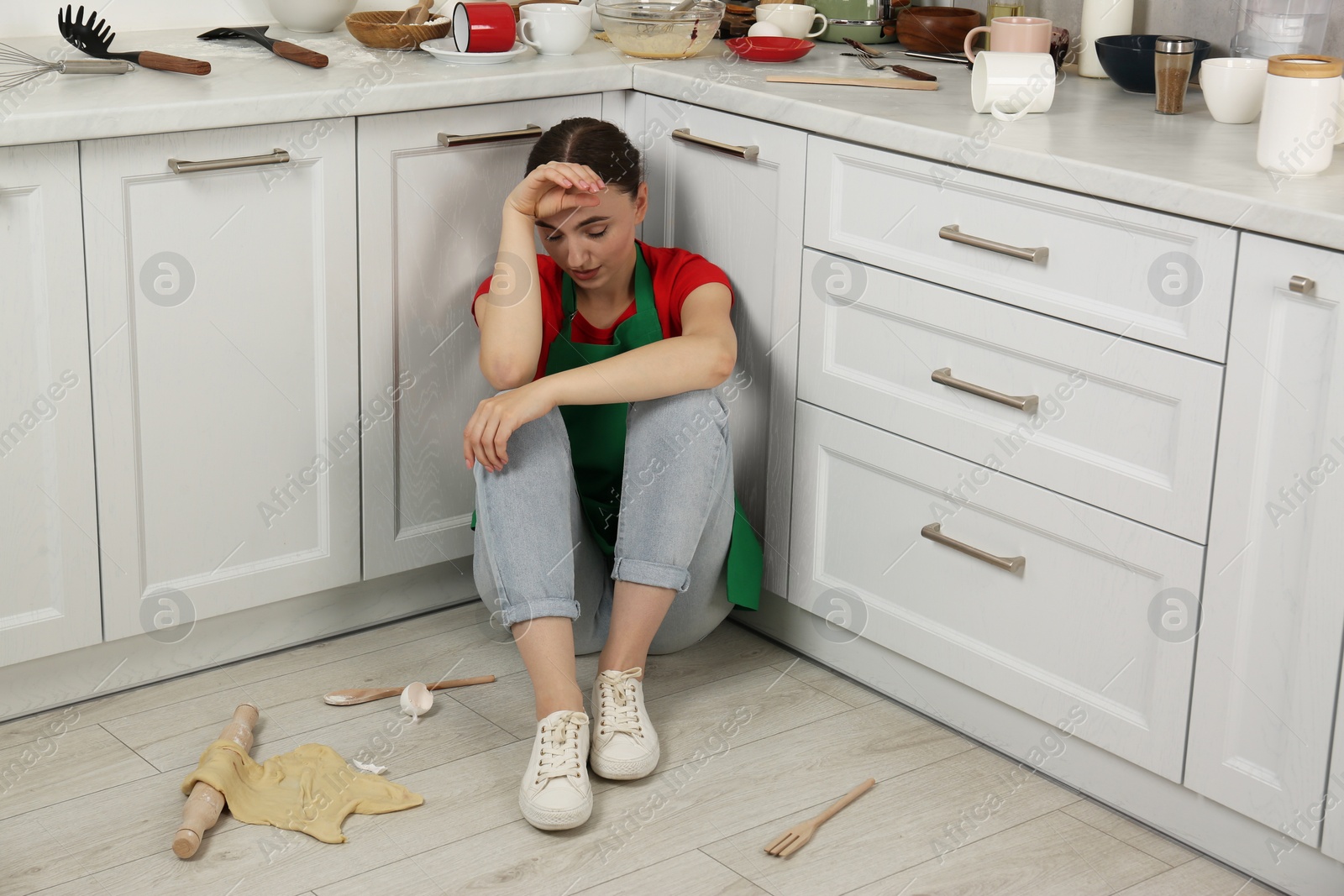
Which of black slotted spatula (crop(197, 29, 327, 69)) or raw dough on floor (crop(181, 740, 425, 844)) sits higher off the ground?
black slotted spatula (crop(197, 29, 327, 69))

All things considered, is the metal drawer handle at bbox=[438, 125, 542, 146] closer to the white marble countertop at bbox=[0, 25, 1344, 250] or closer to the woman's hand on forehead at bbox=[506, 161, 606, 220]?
the white marble countertop at bbox=[0, 25, 1344, 250]

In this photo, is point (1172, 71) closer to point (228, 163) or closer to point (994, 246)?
point (994, 246)

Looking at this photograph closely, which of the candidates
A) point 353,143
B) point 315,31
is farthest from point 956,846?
point 315,31

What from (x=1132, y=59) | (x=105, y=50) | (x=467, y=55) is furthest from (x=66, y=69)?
(x=1132, y=59)

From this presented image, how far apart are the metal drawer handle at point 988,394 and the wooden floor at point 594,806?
49 centimetres

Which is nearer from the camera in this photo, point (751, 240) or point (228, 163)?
point (228, 163)

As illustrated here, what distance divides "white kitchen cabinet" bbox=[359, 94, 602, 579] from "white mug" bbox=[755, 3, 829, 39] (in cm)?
34

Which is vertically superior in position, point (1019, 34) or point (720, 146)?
point (1019, 34)

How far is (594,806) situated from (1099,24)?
1.33 metres

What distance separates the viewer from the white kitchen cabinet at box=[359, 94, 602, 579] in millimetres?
2010

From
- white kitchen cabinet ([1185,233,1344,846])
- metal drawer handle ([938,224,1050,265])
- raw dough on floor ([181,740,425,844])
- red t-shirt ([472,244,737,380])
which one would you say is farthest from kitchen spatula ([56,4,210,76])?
white kitchen cabinet ([1185,233,1344,846])

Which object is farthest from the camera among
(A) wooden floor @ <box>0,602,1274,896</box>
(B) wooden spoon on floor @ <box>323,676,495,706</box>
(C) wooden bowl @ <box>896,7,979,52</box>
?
(C) wooden bowl @ <box>896,7,979,52</box>

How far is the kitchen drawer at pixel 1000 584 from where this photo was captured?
1.66 metres

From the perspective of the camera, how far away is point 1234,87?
1.79 meters
